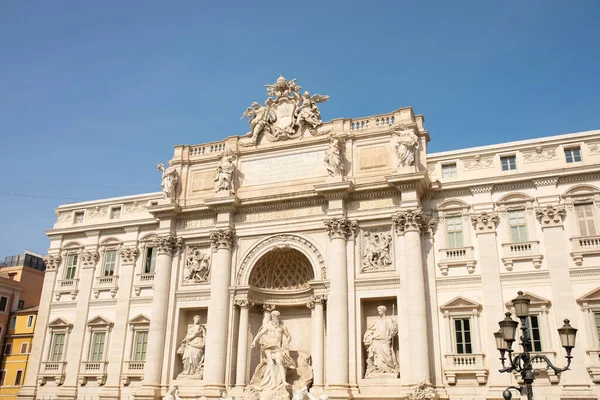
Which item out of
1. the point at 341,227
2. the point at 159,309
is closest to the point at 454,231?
the point at 341,227

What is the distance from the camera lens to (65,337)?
30781mm

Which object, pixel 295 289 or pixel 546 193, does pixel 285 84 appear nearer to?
pixel 295 289

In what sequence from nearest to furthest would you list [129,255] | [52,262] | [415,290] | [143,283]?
[415,290]
[143,283]
[129,255]
[52,262]

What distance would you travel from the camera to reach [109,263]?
104 ft

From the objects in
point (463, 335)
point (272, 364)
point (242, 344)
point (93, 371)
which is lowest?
point (93, 371)

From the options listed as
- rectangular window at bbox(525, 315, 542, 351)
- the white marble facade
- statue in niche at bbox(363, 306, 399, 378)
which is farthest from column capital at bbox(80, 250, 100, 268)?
rectangular window at bbox(525, 315, 542, 351)

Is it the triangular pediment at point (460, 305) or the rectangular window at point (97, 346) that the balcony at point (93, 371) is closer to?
the rectangular window at point (97, 346)

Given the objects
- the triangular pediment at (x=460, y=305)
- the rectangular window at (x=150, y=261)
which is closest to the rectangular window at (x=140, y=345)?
the rectangular window at (x=150, y=261)

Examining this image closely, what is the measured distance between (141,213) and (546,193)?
817 inches

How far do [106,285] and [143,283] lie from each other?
2.40m

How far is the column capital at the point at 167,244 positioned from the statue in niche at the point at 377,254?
9742 millimetres

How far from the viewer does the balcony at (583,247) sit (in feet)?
75.6

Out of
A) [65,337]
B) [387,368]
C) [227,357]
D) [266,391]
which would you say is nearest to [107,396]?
[65,337]

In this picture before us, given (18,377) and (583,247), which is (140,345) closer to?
(18,377)
